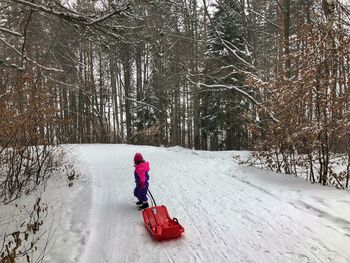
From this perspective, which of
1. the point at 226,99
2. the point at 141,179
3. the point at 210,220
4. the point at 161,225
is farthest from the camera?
the point at 226,99

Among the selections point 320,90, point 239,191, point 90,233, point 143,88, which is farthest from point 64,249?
point 143,88

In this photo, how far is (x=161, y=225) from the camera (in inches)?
225

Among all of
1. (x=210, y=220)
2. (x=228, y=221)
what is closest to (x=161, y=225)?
(x=210, y=220)

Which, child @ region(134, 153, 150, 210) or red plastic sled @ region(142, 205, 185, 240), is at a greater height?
child @ region(134, 153, 150, 210)

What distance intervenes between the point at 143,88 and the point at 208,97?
10.1m

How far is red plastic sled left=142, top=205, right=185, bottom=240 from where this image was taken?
5504 millimetres

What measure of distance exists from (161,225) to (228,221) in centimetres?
131

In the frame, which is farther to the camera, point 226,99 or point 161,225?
point 226,99

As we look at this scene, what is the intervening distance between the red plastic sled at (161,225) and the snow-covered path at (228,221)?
13cm

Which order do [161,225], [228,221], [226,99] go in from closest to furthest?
[161,225] → [228,221] → [226,99]

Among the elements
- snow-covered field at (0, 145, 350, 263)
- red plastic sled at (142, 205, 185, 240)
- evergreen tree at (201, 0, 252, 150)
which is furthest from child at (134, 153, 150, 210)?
evergreen tree at (201, 0, 252, 150)

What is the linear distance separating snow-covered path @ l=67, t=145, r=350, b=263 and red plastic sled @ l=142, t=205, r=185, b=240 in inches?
5.0

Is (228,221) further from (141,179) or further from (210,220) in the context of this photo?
(141,179)

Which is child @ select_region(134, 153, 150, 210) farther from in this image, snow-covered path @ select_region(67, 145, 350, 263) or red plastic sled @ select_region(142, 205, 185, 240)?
red plastic sled @ select_region(142, 205, 185, 240)
